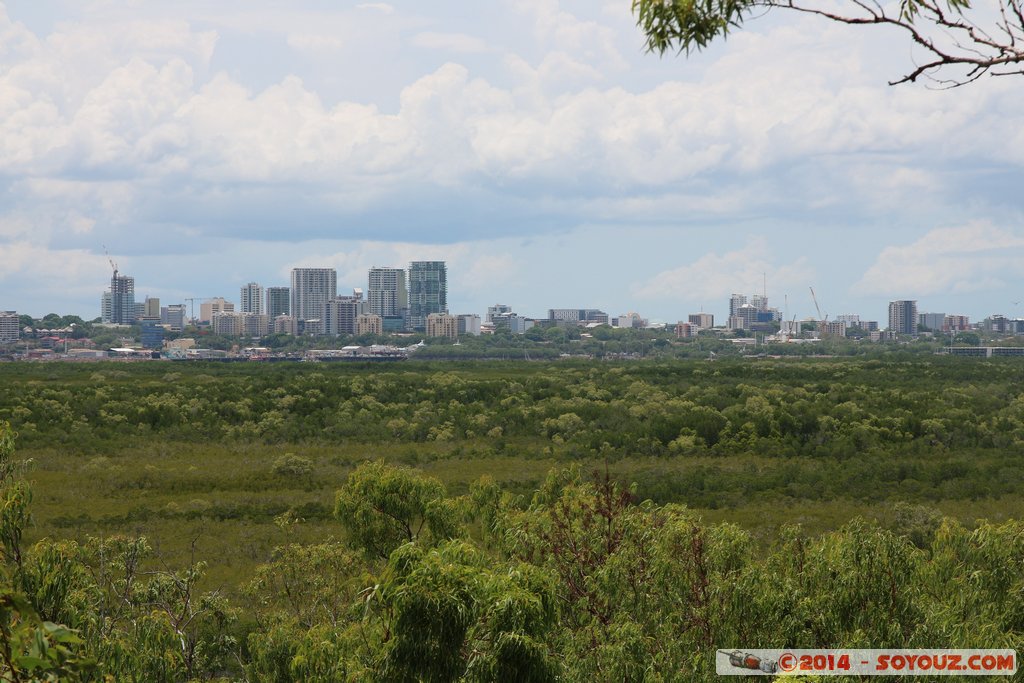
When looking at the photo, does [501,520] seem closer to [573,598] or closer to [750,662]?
[573,598]

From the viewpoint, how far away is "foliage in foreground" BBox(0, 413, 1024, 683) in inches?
399

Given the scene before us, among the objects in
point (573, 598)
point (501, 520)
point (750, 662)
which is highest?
point (501, 520)

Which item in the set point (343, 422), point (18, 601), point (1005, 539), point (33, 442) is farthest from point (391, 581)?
point (343, 422)

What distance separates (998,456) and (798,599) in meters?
46.7

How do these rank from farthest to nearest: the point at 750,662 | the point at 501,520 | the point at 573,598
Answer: the point at 501,520 < the point at 573,598 < the point at 750,662

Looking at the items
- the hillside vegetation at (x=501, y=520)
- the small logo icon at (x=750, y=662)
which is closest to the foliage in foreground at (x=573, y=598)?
the hillside vegetation at (x=501, y=520)

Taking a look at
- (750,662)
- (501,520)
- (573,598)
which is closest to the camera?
(750,662)

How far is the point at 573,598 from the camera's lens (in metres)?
15.2

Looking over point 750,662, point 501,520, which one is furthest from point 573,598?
point 501,520

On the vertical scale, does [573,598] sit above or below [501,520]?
below

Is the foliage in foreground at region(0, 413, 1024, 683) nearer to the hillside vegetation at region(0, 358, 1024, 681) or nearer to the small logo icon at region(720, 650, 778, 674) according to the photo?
the hillside vegetation at region(0, 358, 1024, 681)

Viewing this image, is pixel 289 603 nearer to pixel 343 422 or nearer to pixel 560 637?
pixel 560 637

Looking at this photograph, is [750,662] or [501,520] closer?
[750,662]

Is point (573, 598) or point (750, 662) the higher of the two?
point (573, 598)
